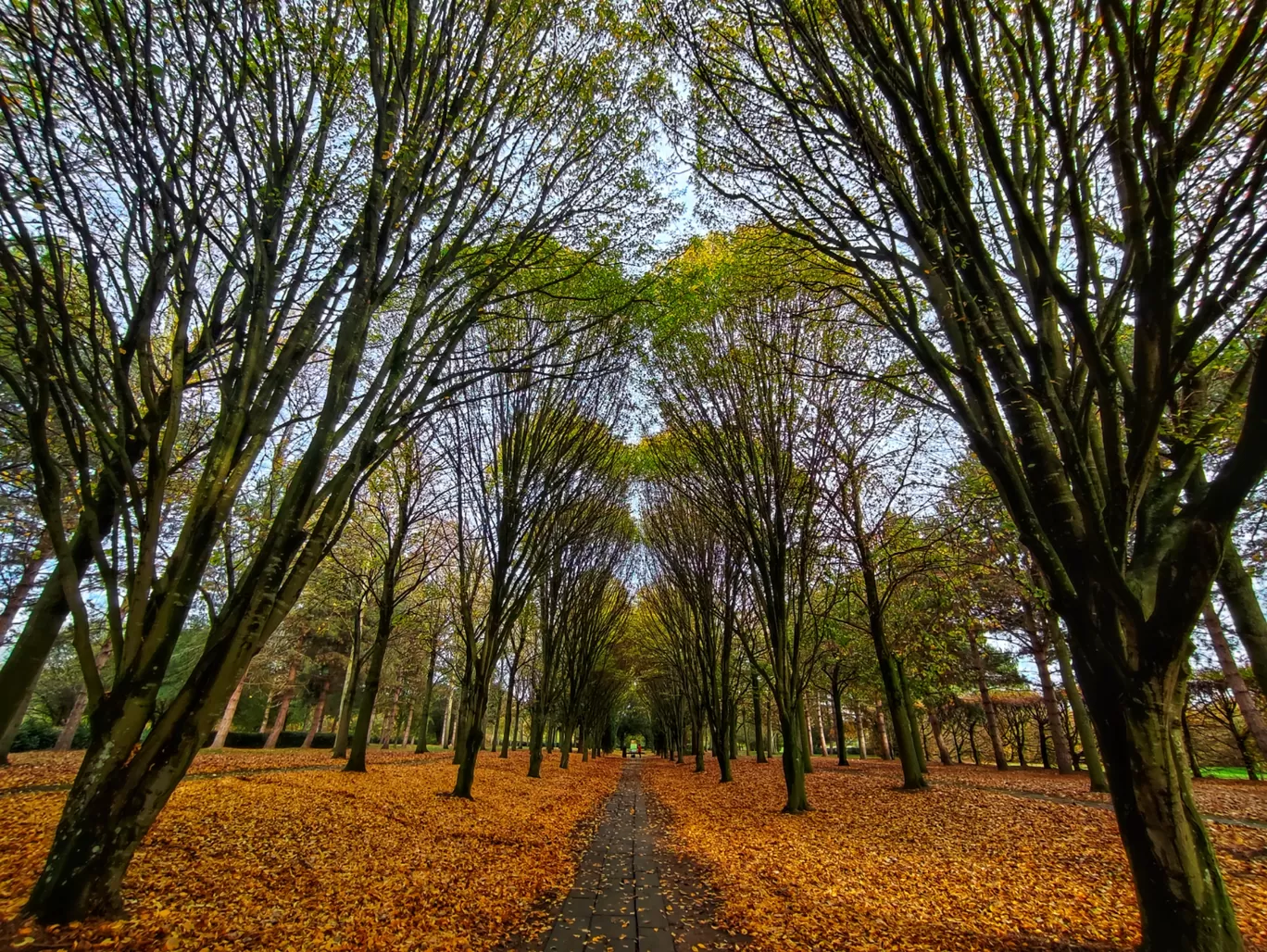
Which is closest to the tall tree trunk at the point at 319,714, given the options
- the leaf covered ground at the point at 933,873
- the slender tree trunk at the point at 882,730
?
the leaf covered ground at the point at 933,873

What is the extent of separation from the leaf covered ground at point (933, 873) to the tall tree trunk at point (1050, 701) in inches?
212

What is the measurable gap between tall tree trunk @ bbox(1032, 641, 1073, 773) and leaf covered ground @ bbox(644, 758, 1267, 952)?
5.40m

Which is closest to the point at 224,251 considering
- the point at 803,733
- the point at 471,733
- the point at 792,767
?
the point at 471,733

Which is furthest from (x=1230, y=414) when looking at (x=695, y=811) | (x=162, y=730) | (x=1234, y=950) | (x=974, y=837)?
(x=695, y=811)

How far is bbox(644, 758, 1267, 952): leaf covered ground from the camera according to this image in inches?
161

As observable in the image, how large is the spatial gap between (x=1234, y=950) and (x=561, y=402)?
11.1 m

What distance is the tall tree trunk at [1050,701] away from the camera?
54.0ft

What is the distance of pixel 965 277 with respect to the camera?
14.1 feet

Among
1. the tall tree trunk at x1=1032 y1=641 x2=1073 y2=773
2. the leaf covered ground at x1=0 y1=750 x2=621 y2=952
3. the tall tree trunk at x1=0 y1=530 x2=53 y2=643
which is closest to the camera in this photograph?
the leaf covered ground at x1=0 y1=750 x2=621 y2=952

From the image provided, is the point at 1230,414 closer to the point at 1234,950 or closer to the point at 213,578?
the point at 1234,950

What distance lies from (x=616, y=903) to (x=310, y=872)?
9.94ft

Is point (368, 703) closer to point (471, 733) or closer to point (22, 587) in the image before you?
A: point (471, 733)

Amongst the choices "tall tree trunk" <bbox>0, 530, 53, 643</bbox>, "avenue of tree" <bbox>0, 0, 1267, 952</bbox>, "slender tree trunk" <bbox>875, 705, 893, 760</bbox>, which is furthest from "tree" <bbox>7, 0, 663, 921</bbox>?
"slender tree trunk" <bbox>875, 705, 893, 760</bbox>

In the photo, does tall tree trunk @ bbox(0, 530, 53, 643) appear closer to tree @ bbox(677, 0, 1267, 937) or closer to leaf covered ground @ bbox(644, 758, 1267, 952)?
leaf covered ground @ bbox(644, 758, 1267, 952)
